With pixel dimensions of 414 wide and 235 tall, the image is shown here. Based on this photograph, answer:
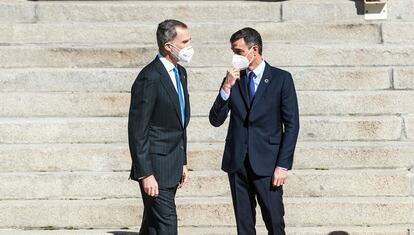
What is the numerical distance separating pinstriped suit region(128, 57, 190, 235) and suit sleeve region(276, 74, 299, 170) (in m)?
0.72

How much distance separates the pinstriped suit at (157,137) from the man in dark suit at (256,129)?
374 millimetres

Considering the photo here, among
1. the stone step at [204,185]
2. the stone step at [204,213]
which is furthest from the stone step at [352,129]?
the stone step at [204,213]

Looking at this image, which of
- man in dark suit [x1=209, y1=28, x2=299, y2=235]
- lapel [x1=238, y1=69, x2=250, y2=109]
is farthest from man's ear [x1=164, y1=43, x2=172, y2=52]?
lapel [x1=238, y1=69, x2=250, y2=109]

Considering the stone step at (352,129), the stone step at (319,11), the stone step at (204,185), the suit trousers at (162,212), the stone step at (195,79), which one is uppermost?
the stone step at (319,11)

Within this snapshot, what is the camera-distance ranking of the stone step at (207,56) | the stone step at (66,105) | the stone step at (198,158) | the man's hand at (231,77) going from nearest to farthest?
the man's hand at (231,77)
the stone step at (198,158)
the stone step at (66,105)
the stone step at (207,56)

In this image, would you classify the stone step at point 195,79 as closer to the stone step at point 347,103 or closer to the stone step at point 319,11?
the stone step at point 347,103

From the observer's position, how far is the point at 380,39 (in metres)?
10.1

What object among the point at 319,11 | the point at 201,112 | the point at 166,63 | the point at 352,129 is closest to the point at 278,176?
the point at 166,63

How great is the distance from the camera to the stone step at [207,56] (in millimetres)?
9727

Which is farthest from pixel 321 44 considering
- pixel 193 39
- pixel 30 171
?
pixel 30 171

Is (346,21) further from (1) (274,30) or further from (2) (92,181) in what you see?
(2) (92,181)

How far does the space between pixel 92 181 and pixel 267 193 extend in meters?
2.22

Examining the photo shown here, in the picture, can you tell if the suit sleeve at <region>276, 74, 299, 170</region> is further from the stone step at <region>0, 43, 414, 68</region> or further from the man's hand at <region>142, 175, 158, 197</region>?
the stone step at <region>0, 43, 414, 68</region>

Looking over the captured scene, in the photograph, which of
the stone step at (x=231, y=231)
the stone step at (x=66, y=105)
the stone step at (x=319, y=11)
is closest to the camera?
the stone step at (x=231, y=231)
